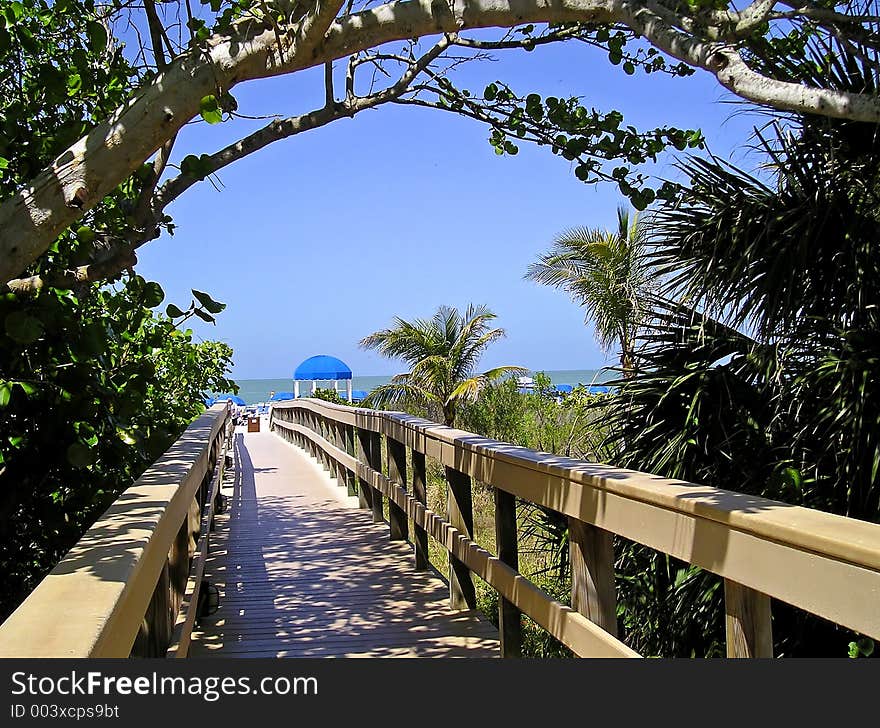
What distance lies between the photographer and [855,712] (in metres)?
1.64

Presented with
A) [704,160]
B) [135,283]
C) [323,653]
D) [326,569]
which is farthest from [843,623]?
[326,569]

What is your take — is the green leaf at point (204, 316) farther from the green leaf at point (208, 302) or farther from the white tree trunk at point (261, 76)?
the white tree trunk at point (261, 76)

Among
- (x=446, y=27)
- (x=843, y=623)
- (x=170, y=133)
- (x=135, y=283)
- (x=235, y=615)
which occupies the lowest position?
(x=235, y=615)

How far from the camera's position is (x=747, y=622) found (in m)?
1.95

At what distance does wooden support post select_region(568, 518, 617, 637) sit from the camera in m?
2.72

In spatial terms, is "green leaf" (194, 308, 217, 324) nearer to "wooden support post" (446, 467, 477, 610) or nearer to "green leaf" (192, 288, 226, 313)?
"green leaf" (192, 288, 226, 313)

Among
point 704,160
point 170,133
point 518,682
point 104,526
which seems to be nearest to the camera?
point 518,682

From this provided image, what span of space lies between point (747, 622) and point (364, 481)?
19.5ft

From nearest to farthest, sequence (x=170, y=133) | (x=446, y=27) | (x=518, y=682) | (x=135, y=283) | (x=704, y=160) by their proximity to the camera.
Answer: (x=518, y=682)
(x=170, y=133)
(x=446, y=27)
(x=135, y=283)
(x=704, y=160)

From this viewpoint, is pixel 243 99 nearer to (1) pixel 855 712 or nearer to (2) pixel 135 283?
(2) pixel 135 283

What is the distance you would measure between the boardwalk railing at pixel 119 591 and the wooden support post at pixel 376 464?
3783 mm

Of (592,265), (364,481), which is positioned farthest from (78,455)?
(592,265)

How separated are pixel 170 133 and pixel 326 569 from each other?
3741 mm

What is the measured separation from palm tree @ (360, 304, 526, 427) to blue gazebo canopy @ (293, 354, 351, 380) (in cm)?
1089
